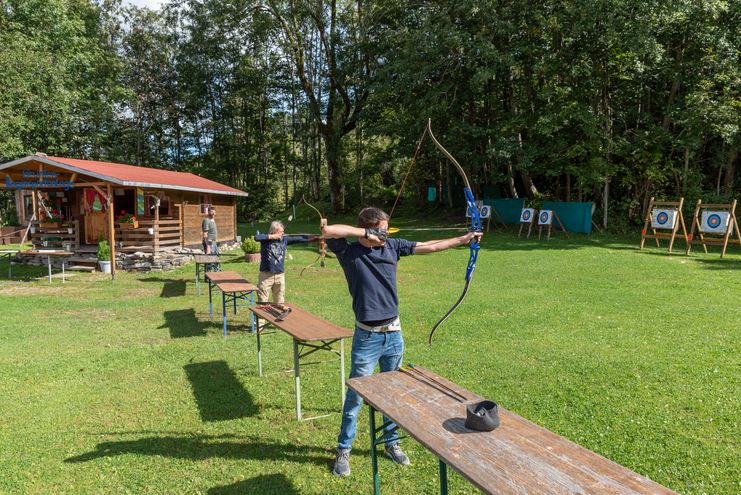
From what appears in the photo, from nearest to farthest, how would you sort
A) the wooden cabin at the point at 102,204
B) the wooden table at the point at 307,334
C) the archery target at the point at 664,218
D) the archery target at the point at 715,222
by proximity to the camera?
the wooden table at the point at 307,334, the wooden cabin at the point at 102,204, the archery target at the point at 715,222, the archery target at the point at 664,218

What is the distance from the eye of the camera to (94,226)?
17516 mm

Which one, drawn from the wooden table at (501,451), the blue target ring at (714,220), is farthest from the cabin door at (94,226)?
the blue target ring at (714,220)

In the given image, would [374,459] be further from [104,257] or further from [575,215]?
[575,215]

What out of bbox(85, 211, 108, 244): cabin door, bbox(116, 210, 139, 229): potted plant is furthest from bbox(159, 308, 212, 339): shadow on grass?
bbox(85, 211, 108, 244): cabin door

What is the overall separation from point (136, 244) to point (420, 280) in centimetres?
997

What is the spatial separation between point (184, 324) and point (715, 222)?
52.4 ft

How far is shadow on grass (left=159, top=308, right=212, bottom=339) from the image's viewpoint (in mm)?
7902

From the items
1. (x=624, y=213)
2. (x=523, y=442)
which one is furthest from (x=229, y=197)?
(x=523, y=442)

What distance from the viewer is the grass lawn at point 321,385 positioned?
12.4 ft

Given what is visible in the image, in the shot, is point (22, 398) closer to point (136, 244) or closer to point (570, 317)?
point (570, 317)

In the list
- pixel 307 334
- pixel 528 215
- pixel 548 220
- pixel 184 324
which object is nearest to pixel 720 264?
pixel 548 220

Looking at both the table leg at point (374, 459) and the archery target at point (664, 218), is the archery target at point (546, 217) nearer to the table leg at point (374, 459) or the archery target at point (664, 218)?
the archery target at point (664, 218)

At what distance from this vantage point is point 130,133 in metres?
36.9

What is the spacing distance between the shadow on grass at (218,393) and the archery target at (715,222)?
15.6 m
